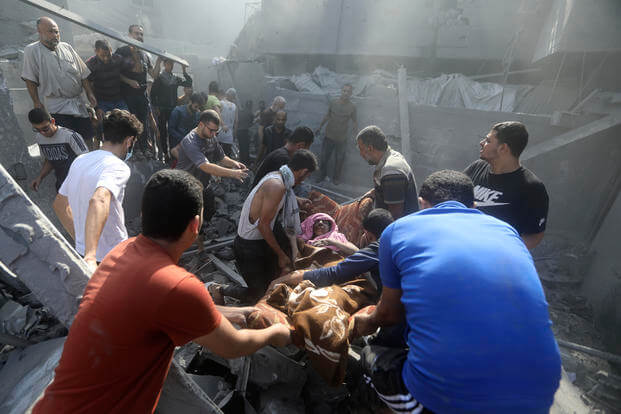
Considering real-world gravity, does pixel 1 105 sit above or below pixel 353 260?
above

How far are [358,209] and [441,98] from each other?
23.6ft

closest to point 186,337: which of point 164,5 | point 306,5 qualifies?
point 306,5

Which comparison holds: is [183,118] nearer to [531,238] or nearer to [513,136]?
[513,136]

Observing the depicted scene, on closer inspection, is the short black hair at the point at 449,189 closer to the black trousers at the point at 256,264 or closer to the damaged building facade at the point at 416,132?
the damaged building facade at the point at 416,132

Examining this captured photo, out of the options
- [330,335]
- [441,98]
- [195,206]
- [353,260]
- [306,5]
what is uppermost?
[306,5]

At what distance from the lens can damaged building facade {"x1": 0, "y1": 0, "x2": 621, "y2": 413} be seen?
2.00 metres

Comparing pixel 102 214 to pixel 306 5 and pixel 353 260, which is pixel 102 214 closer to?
pixel 353 260

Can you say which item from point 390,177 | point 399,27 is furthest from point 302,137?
point 399,27

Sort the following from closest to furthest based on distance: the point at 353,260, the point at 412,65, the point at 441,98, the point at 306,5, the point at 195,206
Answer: the point at 195,206 < the point at 353,260 < the point at 441,98 < the point at 412,65 < the point at 306,5

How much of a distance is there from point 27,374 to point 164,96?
579 centimetres

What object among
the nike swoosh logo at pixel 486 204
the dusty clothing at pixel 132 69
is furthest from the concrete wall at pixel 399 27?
the dusty clothing at pixel 132 69

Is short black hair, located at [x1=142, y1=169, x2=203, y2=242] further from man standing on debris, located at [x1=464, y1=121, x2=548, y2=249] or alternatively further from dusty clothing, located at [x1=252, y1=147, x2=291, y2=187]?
man standing on debris, located at [x1=464, y1=121, x2=548, y2=249]

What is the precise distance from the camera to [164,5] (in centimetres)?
2964

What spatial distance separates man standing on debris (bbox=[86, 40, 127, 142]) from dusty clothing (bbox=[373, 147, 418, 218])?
468cm
